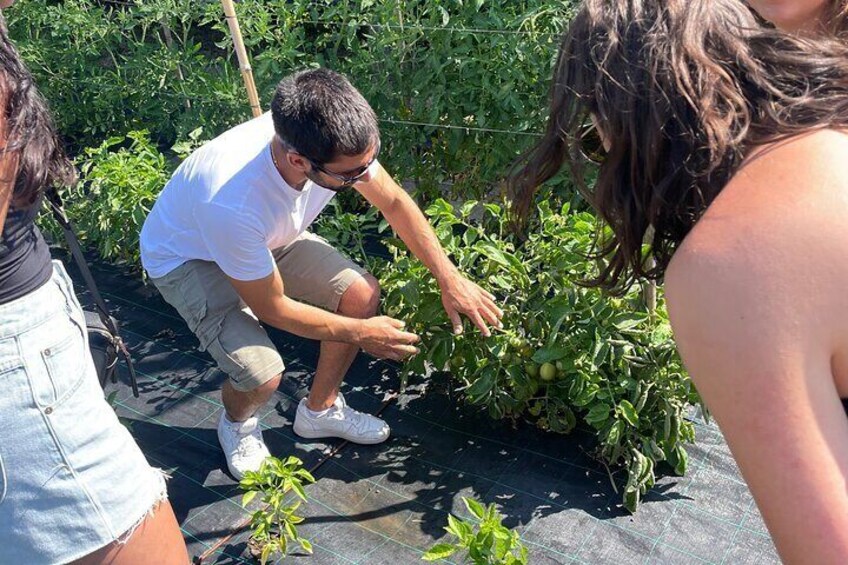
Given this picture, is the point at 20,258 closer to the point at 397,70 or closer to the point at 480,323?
the point at 480,323

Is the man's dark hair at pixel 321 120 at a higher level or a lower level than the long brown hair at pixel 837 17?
lower

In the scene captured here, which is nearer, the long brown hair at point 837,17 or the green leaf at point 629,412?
the long brown hair at point 837,17

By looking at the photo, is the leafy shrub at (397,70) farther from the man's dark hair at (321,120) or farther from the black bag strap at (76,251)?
the black bag strap at (76,251)

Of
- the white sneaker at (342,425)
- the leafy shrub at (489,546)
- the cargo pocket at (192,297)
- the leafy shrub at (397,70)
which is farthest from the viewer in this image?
the leafy shrub at (397,70)

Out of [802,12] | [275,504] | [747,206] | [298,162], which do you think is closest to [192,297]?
[298,162]

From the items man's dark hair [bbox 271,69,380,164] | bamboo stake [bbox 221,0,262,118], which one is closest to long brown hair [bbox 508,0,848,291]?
man's dark hair [bbox 271,69,380,164]

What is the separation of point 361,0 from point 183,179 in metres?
1.10

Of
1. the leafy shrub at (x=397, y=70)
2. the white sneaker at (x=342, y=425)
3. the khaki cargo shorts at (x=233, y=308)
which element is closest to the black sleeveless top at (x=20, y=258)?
the khaki cargo shorts at (x=233, y=308)

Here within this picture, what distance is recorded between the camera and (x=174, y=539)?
1570 millimetres

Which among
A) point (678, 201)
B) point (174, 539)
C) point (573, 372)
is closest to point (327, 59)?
point (573, 372)

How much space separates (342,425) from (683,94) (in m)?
1.80

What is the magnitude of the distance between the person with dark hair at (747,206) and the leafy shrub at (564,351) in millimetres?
1159

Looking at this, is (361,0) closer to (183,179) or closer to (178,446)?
(183,179)

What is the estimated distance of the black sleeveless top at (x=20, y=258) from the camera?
4.37 feet
